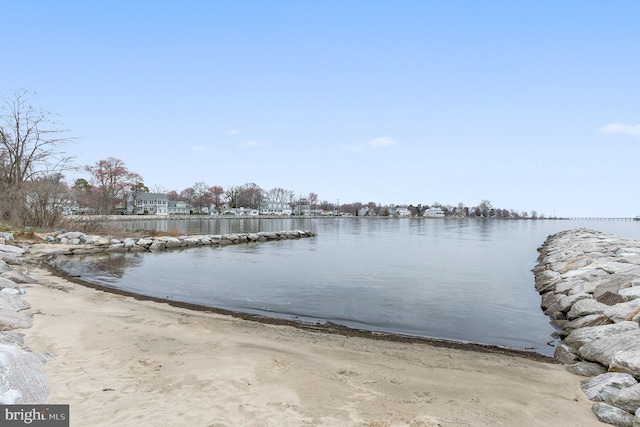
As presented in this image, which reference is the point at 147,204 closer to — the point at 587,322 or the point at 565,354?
the point at 587,322

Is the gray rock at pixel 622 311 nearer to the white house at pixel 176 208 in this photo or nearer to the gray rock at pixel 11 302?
the gray rock at pixel 11 302

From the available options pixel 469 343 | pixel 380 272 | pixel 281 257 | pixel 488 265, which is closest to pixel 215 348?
pixel 469 343

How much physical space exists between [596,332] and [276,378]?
5619 millimetres

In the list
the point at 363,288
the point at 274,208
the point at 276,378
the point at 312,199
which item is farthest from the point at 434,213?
the point at 276,378

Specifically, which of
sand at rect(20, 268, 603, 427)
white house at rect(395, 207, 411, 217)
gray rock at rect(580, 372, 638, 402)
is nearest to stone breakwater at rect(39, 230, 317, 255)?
sand at rect(20, 268, 603, 427)

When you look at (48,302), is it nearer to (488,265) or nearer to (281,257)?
(281,257)

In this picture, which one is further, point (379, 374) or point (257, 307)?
point (257, 307)

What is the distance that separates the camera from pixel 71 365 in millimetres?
4500

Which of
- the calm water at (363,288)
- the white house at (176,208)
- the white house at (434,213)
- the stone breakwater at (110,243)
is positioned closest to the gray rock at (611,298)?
the calm water at (363,288)

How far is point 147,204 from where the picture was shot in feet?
317

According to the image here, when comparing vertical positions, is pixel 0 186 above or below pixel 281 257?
above

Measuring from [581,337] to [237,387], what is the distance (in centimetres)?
598

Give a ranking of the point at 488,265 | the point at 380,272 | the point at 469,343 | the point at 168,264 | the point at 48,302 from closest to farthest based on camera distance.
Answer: the point at 469,343 → the point at 48,302 → the point at 380,272 → the point at 168,264 → the point at 488,265

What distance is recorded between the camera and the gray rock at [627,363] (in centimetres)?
441
